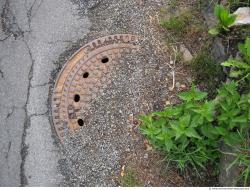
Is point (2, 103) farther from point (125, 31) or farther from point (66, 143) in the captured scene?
point (125, 31)

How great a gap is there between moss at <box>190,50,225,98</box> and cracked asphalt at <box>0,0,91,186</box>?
0.96 metres

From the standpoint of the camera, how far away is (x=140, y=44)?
357cm

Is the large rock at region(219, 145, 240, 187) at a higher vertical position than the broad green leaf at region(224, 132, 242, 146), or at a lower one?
lower

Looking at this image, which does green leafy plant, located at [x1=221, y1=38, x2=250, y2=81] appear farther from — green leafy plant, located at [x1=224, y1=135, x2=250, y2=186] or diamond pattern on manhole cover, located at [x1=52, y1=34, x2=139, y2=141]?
diamond pattern on manhole cover, located at [x1=52, y1=34, x2=139, y2=141]

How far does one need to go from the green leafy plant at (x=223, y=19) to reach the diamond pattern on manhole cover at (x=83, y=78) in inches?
27.6

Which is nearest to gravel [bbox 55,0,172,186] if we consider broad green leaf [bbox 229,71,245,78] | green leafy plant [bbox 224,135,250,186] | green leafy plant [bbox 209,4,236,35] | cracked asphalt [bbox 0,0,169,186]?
cracked asphalt [bbox 0,0,169,186]

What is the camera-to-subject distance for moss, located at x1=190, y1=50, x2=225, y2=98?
11.0 ft

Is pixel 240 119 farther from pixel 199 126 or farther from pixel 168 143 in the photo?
pixel 168 143

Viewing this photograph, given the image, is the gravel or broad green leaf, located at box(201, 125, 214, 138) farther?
the gravel

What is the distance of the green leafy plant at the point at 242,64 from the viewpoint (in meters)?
2.85

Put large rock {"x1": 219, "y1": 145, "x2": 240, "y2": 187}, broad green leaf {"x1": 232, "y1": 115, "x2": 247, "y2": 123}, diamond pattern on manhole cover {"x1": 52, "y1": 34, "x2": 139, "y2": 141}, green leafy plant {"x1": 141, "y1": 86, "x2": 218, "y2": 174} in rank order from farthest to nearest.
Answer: diamond pattern on manhole cover {"x1": 52, "y1": 34, "x2": 139, "y2": 141} < large rock {"x1": 219, "y1": 145, "x2": 240, "y2": 187} < green leafy plant {"x1": 141, "y1": 86, "x2": 218, "y2": 174} < broad green leaf {"x1": 232, "y1": 115, "x2": 247, "y2": 123}

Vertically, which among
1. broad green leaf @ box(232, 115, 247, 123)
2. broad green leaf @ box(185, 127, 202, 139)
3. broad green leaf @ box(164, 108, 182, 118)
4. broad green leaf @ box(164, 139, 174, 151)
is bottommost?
broad green leaf @ box(164, 139, 174, 151)

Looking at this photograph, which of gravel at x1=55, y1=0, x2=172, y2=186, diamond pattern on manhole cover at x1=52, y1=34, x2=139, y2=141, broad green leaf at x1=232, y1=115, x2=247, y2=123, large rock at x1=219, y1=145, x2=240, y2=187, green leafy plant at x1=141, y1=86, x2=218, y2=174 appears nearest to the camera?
broad green leaf at x1=232, y1=115, x2=247, y2=123

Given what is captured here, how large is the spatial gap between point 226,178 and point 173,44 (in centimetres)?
114
